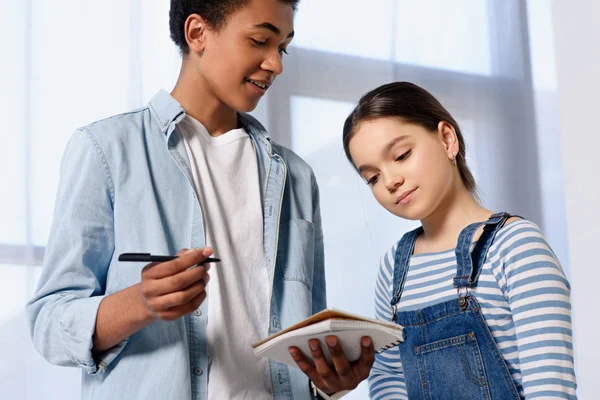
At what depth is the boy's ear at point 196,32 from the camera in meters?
1.50

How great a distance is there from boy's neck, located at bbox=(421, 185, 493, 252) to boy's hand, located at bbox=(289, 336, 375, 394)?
0.29 m

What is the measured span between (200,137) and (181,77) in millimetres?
148

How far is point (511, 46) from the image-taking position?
108 inches

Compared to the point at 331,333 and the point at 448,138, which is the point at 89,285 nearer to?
the point at 331,333

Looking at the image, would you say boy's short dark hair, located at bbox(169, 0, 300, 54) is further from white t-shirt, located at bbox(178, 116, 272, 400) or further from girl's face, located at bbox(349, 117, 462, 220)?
girl's face, located at bbox(349, 117, 462, 220)

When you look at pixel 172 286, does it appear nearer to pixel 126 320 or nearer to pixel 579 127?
pixel 126 320

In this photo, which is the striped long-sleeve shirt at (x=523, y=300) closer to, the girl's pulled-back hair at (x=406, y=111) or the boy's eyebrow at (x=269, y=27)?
the girl's pulled-back hair at (x=406, y=111)

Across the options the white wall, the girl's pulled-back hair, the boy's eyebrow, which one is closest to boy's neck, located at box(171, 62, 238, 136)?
the boy's eyebrow

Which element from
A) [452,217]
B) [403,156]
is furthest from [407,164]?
[452,217]

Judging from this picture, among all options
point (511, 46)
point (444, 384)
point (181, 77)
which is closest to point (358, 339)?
point (444, 384)

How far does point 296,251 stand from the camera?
57.7 inches

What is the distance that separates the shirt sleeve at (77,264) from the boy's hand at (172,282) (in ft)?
0.38

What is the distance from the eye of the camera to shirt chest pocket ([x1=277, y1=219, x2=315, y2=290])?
145cm

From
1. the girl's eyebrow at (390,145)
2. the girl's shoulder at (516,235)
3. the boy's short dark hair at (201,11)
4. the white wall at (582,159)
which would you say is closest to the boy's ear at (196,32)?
the boy's short dark hair at (201,11)
